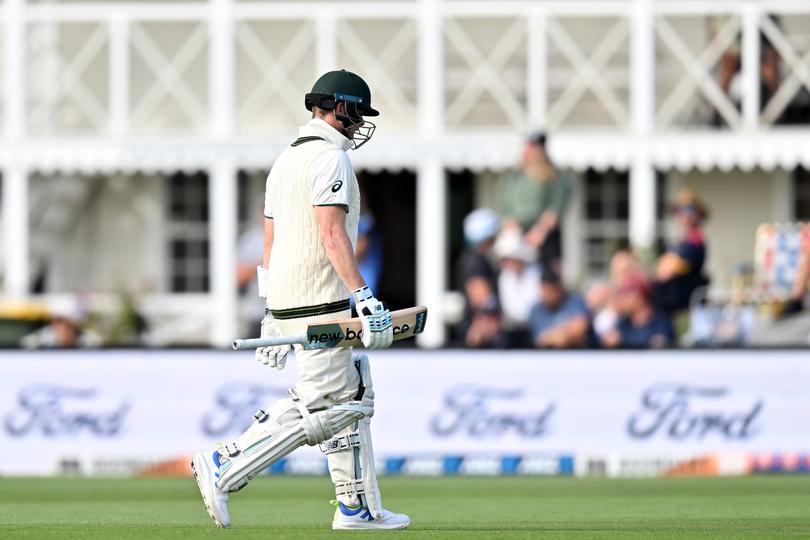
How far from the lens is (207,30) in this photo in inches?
835

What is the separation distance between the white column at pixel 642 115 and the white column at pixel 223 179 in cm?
453

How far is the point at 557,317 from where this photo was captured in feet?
50.3

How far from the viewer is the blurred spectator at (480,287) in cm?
1546

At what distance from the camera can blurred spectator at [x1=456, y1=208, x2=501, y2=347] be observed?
50.7 feet

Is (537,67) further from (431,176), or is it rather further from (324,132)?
(324,132)

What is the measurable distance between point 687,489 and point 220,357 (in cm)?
407

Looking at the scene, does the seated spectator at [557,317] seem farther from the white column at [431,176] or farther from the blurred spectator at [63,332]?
the white column at [431,176]

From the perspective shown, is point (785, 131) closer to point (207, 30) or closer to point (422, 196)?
point (422, 196)

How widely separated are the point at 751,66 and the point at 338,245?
44.8ft

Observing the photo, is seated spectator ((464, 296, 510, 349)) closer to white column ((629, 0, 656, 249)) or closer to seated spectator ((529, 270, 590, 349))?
seated spectator ((529, 270, 590, 349))

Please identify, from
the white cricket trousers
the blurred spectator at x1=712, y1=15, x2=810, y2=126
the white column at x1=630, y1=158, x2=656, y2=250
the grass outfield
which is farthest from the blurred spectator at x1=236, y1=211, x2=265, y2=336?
the white cricket trousers

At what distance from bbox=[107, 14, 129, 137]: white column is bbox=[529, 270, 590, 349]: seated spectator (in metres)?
7.12

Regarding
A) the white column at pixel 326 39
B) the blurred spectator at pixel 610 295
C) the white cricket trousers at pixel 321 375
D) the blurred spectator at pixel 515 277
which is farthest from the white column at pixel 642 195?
the white cricket trousers at pixel 321 375

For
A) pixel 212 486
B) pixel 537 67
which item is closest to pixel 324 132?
pixel 212 486
